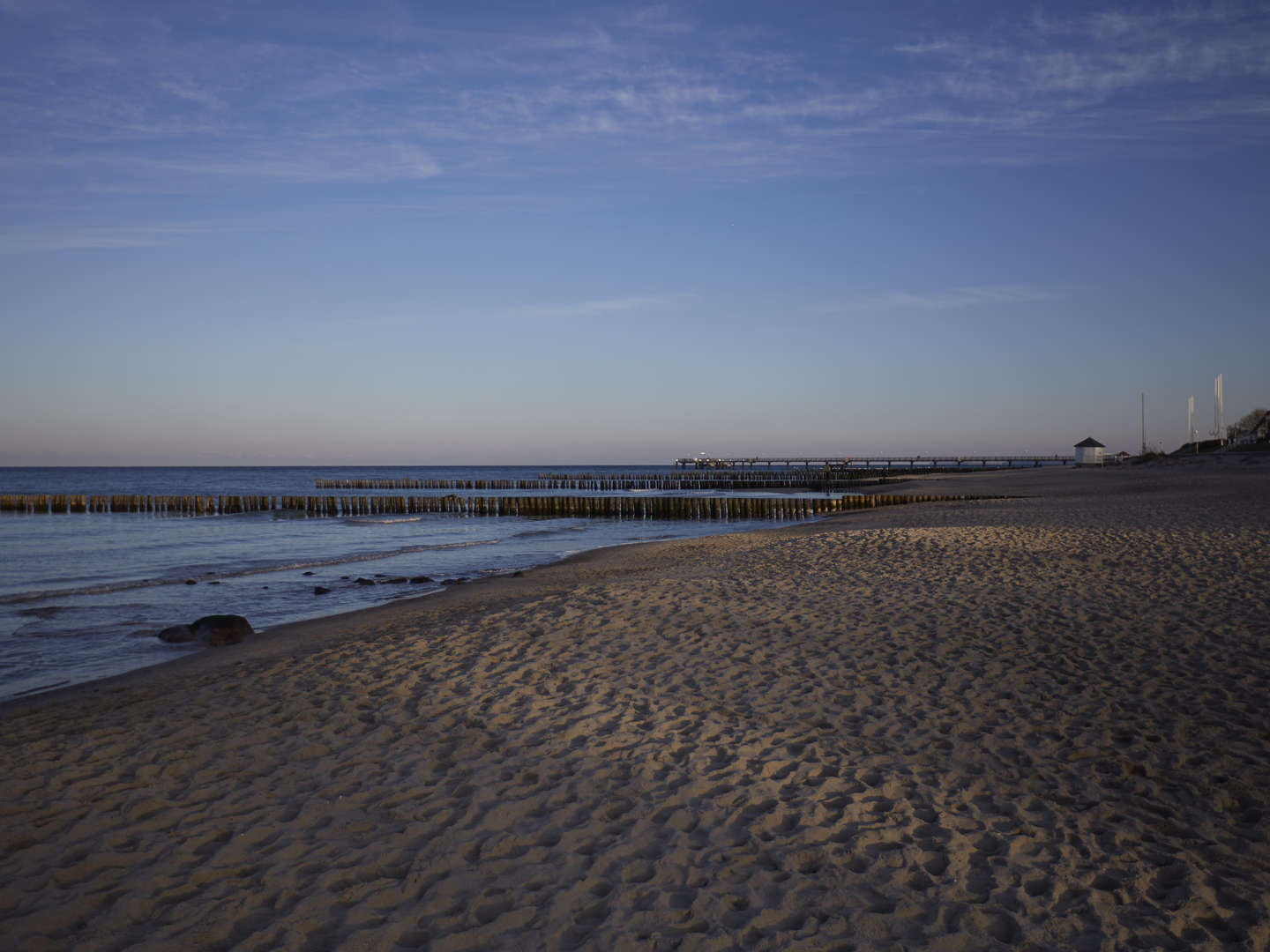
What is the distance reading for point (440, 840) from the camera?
4137 millimetres

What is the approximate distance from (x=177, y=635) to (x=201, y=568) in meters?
9.74

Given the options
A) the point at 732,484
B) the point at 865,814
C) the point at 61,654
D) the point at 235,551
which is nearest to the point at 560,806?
the point at 865,814

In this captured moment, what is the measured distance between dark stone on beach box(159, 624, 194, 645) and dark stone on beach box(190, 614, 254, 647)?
0.08m

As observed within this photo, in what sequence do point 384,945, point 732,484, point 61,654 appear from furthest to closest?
point 732,484
point 61,654
point 384,945

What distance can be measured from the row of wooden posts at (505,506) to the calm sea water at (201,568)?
3.17 m

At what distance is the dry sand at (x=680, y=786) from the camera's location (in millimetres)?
3441

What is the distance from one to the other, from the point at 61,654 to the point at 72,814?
6.72 m

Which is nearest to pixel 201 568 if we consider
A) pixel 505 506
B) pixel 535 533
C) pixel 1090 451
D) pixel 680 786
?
pixel 535 533

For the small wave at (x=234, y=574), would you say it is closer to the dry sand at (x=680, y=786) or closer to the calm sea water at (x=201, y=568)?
the calm sea water at (x=201, y=568)

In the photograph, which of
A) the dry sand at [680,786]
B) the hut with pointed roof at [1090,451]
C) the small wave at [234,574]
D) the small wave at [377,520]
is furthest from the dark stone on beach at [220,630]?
the hut with pointed roof at [1090,451]

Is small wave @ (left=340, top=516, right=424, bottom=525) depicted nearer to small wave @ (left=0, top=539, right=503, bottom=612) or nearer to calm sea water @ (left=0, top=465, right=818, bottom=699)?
calm sea water @ (left=0, top=465, right=818, bottom=699)

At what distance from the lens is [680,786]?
4.73 metres

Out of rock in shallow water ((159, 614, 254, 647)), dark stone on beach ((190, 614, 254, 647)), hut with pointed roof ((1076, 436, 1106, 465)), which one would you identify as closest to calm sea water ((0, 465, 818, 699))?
rock in shallow water ((159, 614, 254, 647))

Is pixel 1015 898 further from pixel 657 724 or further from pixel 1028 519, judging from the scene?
pixel 1028 519
